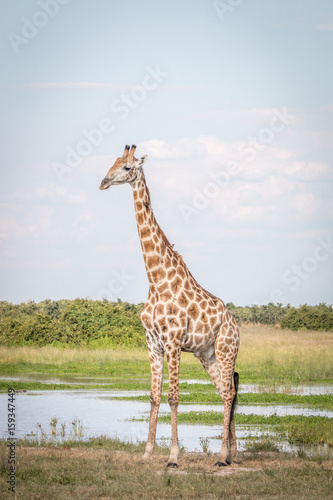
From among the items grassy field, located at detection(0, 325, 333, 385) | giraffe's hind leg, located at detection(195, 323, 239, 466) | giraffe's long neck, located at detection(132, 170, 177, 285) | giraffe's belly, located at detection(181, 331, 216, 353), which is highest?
giraffe's long neck, located at detection(132, 170, 177, 285)

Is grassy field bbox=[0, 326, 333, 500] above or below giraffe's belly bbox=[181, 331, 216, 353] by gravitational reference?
below

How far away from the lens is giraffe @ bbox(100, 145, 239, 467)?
1146cm

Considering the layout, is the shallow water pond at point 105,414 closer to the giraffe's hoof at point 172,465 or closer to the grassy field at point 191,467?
the grassy field at point 191,467

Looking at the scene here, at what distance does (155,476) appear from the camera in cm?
1036

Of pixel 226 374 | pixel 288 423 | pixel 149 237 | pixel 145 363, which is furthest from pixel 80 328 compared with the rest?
pixel 149 237

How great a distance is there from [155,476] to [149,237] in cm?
360

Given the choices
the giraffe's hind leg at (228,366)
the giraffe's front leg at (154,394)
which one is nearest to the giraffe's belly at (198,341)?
the giraffe's hind leg at (228,366)

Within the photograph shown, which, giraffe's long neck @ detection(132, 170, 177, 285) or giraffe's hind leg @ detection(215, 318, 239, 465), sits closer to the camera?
giraffe's long neck @ detection(132, 170, 177, 285)

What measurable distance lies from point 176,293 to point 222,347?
50.9 inches

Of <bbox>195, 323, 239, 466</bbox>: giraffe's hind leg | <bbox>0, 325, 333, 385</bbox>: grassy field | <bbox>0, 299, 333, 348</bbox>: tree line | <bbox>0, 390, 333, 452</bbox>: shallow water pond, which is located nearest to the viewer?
<bbox>195, 323, 239, 466</bbox>: giraffe's hind leg

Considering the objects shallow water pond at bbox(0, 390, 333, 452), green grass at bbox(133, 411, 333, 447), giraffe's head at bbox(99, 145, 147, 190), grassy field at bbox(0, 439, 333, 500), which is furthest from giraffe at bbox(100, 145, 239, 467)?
green grass at bbox(133, 411, 333, 447)

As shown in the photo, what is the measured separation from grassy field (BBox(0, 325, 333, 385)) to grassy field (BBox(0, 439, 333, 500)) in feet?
43.1

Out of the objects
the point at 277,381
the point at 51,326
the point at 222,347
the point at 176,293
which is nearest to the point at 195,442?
the point at 222,347

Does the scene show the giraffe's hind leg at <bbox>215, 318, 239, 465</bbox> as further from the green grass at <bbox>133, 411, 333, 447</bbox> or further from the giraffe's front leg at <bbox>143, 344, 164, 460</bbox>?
the green grass at <bbox>133, 411, 333, 447</bbox>
